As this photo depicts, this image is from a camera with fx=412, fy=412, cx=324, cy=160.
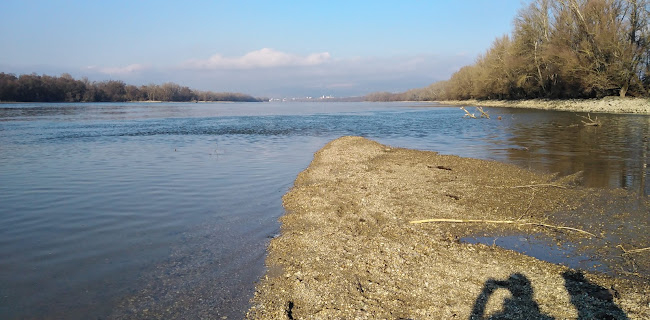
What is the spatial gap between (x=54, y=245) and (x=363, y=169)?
29.5 ft

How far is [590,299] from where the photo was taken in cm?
459

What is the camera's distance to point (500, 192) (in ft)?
32.9

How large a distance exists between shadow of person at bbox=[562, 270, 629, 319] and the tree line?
456ft

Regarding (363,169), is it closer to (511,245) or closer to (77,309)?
(511,245)

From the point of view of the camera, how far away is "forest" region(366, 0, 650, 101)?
4544cm

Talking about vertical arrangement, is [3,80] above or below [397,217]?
above

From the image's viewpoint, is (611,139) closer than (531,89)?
Yes

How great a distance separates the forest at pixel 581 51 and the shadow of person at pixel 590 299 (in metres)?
50.6

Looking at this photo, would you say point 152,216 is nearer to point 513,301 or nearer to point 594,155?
point 513,301

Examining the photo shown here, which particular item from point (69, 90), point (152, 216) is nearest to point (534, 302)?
point (152, 216)

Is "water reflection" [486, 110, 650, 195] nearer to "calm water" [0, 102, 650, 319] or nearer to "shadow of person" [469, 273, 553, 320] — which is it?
"calm water" [0, 102, 650, 319]

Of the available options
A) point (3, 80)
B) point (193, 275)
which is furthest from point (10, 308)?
point (3, 80)

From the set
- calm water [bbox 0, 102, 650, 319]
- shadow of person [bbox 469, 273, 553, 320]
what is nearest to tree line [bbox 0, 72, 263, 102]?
calm water [bbox 0, 102, 650, 319]

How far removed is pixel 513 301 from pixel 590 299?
2.83 feet
